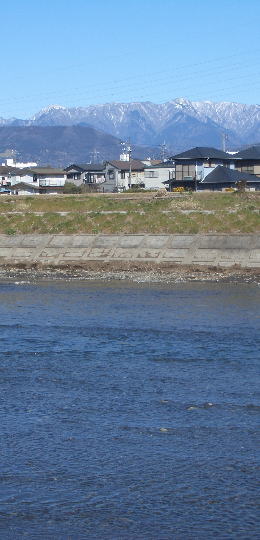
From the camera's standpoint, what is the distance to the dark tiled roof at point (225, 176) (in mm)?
69056

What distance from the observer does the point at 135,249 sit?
47.0 metres

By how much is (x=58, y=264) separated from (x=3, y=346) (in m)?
20.8

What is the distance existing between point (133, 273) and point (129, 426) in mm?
25790

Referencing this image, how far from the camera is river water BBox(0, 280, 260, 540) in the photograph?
13.7m

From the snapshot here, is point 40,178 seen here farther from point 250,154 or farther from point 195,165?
point 250,154

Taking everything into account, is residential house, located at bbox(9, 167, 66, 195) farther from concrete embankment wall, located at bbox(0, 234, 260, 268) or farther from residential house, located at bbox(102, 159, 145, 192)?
concrete embankment wall, located at bbox(0, 234, 260, 268)

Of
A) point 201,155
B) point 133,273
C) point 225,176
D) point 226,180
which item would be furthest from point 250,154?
point 133,273

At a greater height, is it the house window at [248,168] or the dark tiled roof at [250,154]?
the dark tiled roof at [250,154]

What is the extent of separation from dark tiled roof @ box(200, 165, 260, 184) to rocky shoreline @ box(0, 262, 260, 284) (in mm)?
26208

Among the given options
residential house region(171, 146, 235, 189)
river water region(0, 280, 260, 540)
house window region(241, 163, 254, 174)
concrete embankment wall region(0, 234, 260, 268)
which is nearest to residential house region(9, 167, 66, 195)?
residential house region(171, 146, 235, 189)

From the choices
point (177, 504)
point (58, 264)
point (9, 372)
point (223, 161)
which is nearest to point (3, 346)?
point (9, 372)

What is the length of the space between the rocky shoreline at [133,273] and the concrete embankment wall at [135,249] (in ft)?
2.20

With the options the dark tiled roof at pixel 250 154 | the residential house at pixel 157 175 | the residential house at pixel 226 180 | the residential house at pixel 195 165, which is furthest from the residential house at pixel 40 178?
the residential house at pixel 226 180

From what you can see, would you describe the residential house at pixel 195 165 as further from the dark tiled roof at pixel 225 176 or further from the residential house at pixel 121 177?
the residential house at pixel 121 177
